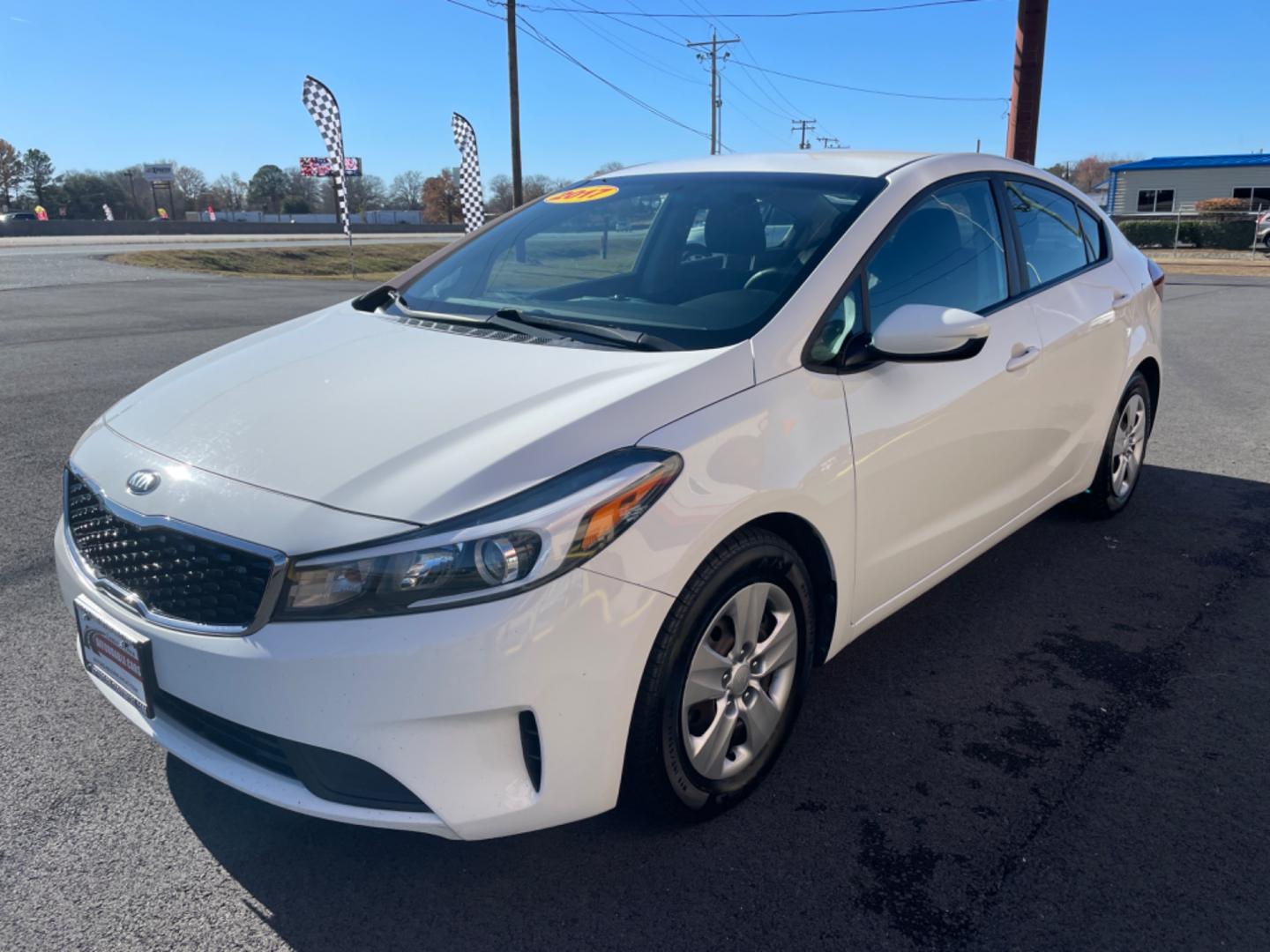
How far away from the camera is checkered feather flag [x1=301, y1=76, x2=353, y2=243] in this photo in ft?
76.9

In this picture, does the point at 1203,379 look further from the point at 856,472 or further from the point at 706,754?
the point at 706,754

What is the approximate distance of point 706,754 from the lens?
238 cm

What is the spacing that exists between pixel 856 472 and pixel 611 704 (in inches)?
39.3

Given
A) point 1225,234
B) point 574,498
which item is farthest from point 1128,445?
point 1225,234

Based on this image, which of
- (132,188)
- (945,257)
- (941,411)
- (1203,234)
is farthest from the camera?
(132,188)

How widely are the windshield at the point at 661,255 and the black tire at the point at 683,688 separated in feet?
1.91

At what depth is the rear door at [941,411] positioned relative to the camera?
9.00 ft

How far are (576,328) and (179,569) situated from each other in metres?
1.27

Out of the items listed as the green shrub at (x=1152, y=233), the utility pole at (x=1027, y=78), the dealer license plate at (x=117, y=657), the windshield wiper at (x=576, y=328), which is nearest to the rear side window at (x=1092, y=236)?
the windshield wiper at (x=576, y=328)

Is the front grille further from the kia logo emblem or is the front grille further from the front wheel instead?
the front wheel

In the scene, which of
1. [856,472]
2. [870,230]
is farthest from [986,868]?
[870,230]

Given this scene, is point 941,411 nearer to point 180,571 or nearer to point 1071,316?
point 1071,316

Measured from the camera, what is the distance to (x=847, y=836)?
95.8 inches

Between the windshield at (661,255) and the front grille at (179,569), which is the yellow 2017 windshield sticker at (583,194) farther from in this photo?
the front grille at (179,569)
